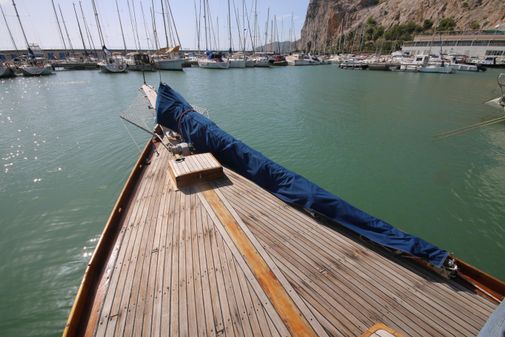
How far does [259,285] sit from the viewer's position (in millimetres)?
3779

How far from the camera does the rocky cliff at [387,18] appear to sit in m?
83.5

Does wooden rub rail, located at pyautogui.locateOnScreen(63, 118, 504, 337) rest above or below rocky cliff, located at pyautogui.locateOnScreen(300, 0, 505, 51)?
below

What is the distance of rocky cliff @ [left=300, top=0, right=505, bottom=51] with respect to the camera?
83.5 metres

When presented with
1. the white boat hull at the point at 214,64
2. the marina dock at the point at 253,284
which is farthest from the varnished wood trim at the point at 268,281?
the white boat hull at the point at 214,64

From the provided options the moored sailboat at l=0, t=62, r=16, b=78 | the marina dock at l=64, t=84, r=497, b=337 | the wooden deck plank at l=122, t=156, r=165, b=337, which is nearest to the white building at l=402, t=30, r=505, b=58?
the marina dock at l=64, t=84, r=497, b=337

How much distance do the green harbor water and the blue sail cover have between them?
400 cm

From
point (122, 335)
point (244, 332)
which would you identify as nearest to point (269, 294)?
point (244, 332)

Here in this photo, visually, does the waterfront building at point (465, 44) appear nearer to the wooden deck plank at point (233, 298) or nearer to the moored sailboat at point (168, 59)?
the moored sailboat at point (168, 59)

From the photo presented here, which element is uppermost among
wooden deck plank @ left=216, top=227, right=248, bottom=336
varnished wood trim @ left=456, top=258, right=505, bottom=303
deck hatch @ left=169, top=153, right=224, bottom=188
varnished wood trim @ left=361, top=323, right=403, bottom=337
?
deck hatch @ left=169, top=153, right=224, bottom=188

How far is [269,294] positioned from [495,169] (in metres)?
13.9

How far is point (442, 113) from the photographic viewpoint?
21.5m

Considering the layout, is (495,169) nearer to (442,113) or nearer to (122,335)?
(442,113)

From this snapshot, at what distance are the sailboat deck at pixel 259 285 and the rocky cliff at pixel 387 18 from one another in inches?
4498

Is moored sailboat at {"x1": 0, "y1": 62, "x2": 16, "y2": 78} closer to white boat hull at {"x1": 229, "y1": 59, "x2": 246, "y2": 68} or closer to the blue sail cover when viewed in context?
white boat hull at {"x1": 229, "y1": 59, "x2": 246, "y2": 68}
